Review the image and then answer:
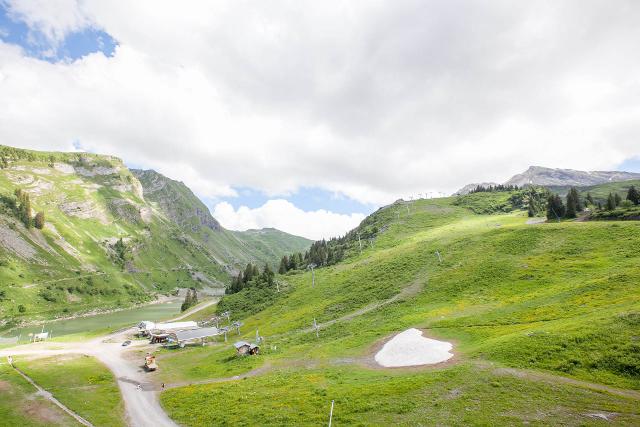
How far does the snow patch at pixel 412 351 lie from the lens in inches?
1896

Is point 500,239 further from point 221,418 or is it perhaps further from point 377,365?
point 221,418

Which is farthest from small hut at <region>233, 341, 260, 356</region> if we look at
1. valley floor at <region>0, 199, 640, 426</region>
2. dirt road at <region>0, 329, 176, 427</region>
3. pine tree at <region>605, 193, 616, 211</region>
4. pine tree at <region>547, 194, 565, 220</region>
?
pine tree at <region>547, 194, 565, 220</region>

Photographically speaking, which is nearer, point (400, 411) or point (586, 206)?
point (400, 411)

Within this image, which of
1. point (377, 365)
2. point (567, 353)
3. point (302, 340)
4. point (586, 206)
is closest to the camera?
point (567, 353)

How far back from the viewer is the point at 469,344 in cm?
5138

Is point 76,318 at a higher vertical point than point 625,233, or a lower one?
lower

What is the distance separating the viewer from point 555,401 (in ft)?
101

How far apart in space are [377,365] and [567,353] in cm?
2324

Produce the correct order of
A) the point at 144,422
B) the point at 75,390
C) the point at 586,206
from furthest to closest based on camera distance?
the point at 586,206, the point at 75,390, the point at 144,422

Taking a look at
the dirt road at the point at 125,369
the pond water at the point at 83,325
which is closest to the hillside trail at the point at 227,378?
the dirt road at the point at 125,369

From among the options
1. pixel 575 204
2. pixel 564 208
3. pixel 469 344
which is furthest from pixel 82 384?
pixel 564 208

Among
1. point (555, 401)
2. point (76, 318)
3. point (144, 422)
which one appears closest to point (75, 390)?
point (144, 422)

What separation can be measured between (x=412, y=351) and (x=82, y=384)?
5488 cm

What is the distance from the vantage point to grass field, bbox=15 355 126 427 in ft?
148
